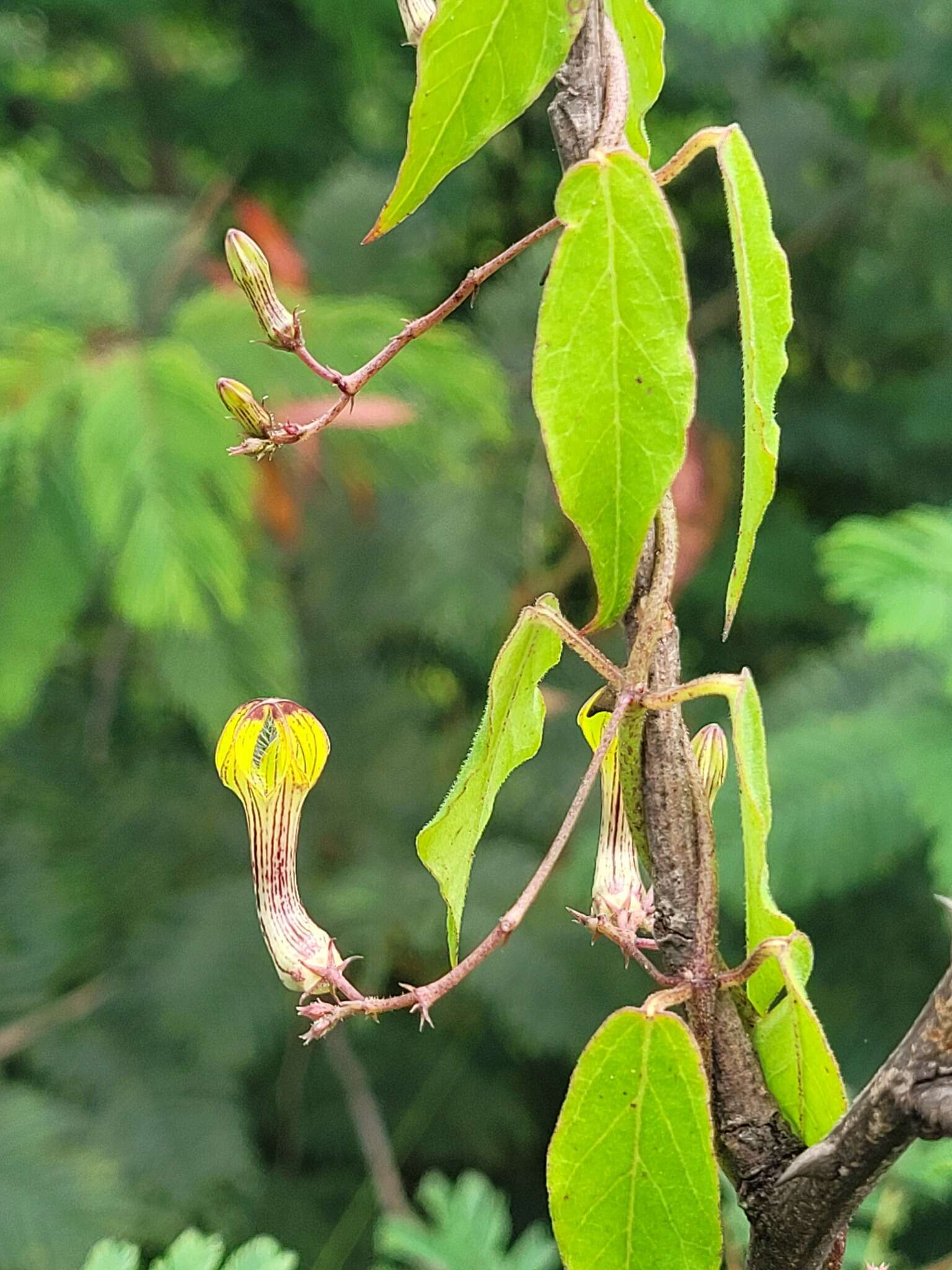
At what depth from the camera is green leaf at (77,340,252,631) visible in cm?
59

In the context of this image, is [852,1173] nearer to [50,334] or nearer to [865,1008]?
[50,334]

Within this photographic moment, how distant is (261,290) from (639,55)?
0.26 feet

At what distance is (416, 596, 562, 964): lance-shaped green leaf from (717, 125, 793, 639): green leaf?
4 centimetres

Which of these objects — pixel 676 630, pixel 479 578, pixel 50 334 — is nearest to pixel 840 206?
pixel 479 578

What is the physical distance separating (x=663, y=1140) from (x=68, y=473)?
58 cm

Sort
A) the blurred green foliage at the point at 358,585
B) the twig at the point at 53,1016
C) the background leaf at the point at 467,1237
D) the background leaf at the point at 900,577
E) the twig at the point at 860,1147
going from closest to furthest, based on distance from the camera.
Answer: the twig at the point at 860,1147 → the background leaf at the point at 467,1237 → the background leaf at the point at 900,577 → the blurred green foliage at the point at 358,585 → the twig at the point at 53,1016

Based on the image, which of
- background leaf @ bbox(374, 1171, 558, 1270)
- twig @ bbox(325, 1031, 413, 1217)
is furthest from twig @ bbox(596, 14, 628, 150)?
twig @ bbox(325, 1031, 413, 1217)

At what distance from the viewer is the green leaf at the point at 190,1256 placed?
0.26 metres

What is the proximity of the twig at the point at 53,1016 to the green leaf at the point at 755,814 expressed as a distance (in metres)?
0.81

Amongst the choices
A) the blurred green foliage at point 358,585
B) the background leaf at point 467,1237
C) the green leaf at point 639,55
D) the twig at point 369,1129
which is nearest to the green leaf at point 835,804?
the blurred green foliage at point 358,585

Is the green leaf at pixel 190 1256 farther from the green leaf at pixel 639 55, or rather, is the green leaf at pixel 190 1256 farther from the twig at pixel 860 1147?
the green leaf at pixel 639 55

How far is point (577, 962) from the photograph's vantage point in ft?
3.07

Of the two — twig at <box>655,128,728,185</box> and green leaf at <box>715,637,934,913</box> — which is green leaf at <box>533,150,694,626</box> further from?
green leaf at <box>715,637,934,913</box>

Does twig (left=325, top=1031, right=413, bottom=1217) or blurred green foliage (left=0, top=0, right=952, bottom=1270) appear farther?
twig (left=325, top=1031, right=413, bottom=1217)
